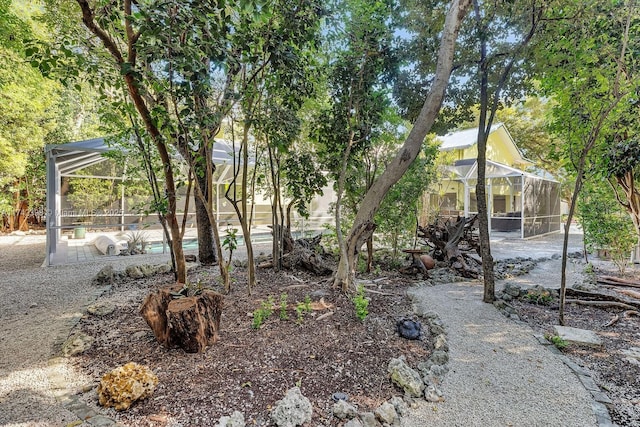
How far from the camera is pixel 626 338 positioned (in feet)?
10.8

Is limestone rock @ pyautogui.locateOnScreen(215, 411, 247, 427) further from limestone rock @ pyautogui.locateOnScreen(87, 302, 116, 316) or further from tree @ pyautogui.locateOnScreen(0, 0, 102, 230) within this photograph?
tree @ pyautogui.locateOnScreen(0, 0, 102, 230)

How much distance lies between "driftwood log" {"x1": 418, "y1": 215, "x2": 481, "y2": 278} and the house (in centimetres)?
437

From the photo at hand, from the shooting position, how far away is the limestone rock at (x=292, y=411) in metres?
1.83

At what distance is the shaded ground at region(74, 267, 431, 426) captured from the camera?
2.00m

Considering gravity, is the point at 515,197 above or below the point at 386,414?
above

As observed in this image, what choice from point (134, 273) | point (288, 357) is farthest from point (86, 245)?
point (288, 357)

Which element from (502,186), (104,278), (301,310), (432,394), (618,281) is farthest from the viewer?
(502,186)

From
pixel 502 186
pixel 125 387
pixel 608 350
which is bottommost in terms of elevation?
pixel 608 350

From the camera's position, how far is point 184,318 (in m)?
2.54

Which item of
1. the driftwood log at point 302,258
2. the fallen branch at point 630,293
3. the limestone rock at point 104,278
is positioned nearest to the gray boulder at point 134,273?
the limestone rock at point 104,278

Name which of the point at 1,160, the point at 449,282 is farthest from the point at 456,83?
the point at 1,160

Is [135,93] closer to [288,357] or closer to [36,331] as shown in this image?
[36,331]

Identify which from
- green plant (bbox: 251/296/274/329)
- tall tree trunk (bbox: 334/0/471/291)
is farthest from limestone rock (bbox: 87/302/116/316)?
tall tree trunk (bbox: 334/0/471/291)

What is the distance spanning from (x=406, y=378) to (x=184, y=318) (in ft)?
5.92
